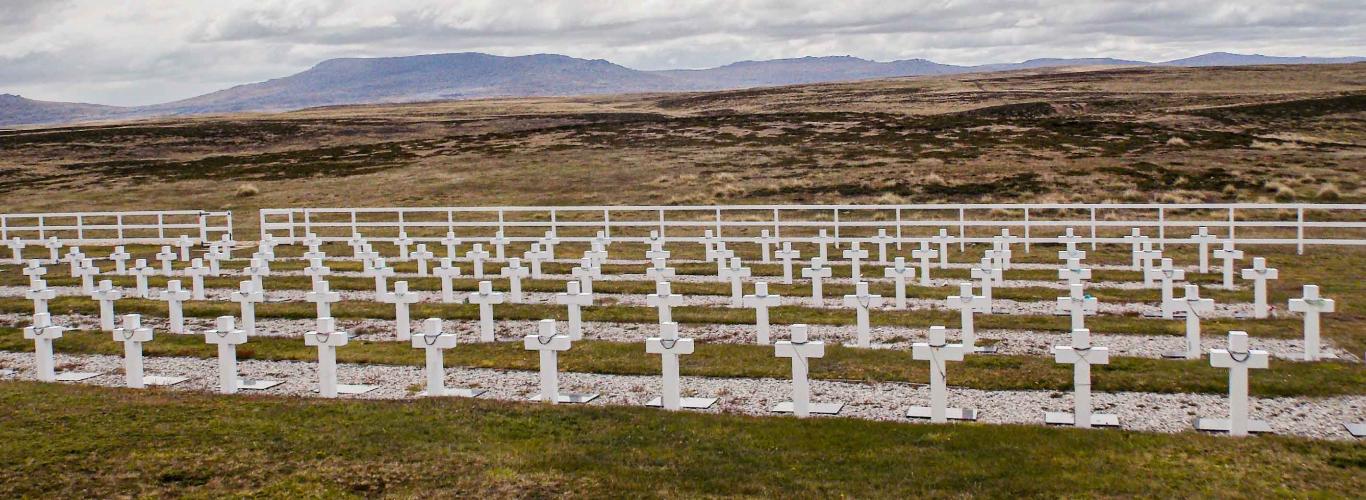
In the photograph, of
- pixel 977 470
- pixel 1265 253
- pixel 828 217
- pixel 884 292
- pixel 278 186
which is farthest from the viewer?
pixel 278 186

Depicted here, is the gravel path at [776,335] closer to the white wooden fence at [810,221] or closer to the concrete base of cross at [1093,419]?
the concrete base of cross at [1093,419]

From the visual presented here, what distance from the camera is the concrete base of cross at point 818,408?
10922 mm

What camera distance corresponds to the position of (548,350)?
1137 centimetres

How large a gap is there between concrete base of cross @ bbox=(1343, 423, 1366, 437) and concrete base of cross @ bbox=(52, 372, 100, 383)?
13.2 m

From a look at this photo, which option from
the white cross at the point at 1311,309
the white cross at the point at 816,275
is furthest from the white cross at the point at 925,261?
the white cross at the point at 1311,309

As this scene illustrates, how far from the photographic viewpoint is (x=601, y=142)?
66.3 meters

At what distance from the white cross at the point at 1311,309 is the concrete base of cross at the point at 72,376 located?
45.2 feet

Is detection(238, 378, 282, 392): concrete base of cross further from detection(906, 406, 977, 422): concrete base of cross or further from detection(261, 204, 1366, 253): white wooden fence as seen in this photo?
detection(261, 204, 1366, 253): white wooden fence

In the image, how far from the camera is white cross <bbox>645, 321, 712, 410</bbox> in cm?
1083

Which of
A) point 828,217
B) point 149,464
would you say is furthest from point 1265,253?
point 149,464

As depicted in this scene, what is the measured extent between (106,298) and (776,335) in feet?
30.1

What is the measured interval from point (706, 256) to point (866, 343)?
11507 mm

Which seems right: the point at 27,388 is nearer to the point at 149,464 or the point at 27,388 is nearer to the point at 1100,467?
the point at 149,464

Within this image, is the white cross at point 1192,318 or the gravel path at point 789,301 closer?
the white cross at point 1192,318
